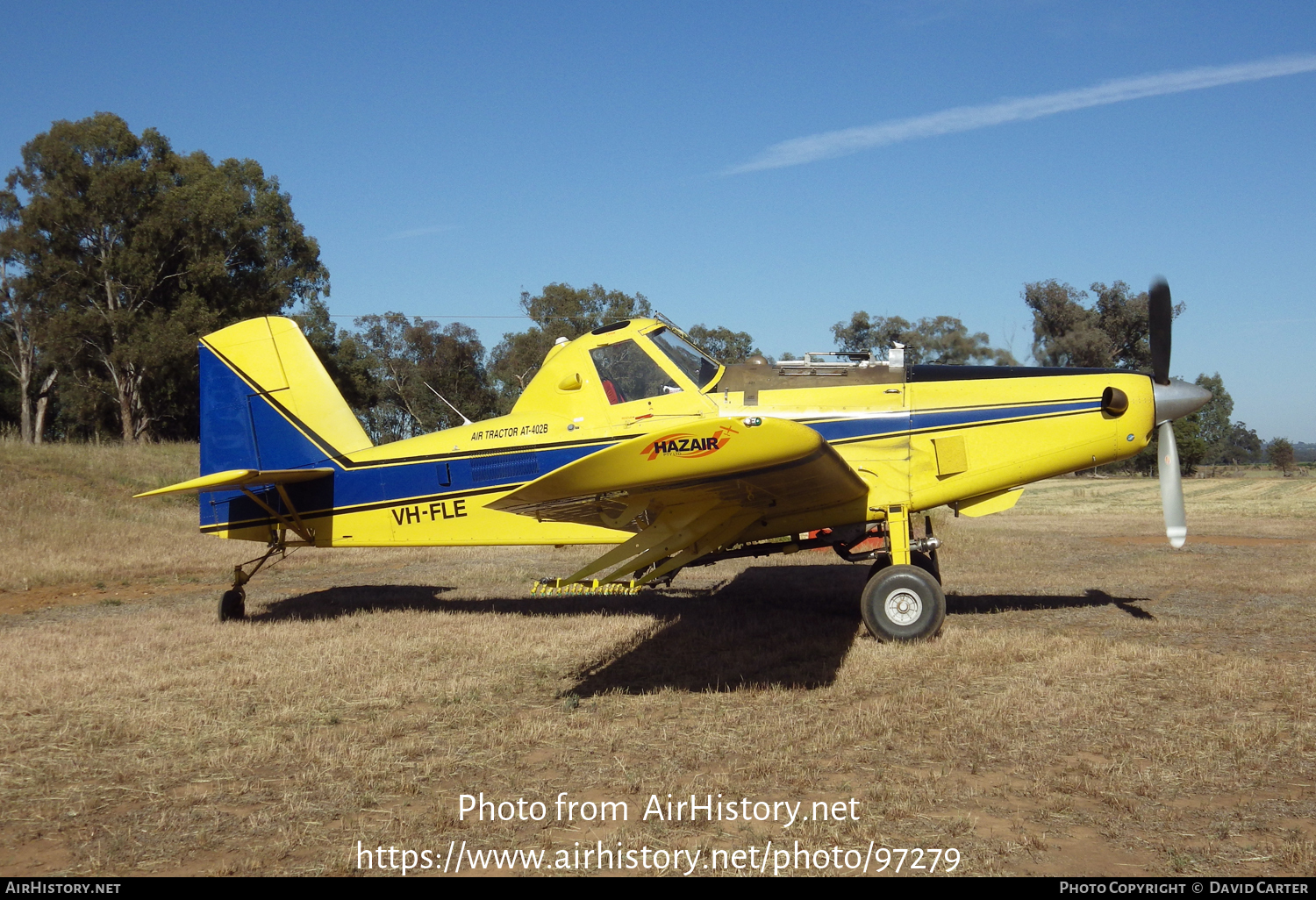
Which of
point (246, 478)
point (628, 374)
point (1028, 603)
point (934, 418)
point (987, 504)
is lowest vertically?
point (1028, 603)

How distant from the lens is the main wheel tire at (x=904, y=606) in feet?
24.7

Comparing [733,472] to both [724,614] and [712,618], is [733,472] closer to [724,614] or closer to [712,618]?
[712,618]

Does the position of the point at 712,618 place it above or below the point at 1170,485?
below

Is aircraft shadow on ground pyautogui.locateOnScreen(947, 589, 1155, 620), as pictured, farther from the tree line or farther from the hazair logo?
the tree line

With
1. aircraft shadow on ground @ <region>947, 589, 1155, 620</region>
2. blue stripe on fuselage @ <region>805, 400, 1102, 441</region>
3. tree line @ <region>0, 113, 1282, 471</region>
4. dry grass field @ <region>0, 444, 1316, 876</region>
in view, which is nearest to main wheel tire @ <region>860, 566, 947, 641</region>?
dry grass field @ <region>0, 444, 1316, 876</region>

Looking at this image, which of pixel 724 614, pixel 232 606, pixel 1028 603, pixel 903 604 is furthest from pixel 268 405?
pixel 1028 603

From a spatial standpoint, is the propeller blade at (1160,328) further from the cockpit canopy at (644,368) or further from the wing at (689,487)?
the cockpit canopy at (644,368)

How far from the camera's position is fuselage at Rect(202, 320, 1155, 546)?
802 centimetres

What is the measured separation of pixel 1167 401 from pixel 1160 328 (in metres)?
0.82

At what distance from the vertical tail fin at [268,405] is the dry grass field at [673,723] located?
1895 mm

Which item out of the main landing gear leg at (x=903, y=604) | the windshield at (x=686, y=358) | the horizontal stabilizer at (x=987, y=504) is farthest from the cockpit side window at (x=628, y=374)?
the horizontal stabilizer at (x=987, y=504)

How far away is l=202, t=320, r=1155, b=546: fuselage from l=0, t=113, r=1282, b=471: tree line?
768 inches

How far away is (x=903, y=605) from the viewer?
763cm
